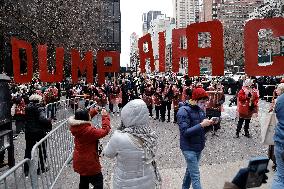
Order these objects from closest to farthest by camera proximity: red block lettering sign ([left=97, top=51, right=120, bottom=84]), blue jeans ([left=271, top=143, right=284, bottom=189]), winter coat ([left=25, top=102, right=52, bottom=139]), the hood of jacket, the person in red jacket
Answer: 1. the hood of jacket
2. blue jeans ([left=271, top=143, right=284, bottom=189])
3. the person in red jacket
4. winter coat ([left=25, top=102, right=52, bottom=139])
5. red block lettering sign ([left=97, top=51, right=120, bottom=84])

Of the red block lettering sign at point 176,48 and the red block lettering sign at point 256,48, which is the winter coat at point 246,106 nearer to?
the red block lettering sign at point 176,48

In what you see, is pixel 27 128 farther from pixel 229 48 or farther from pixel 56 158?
pixel 229 48

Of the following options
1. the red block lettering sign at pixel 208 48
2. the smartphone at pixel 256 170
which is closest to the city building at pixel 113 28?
the red block lettering sign at pixel 208 48

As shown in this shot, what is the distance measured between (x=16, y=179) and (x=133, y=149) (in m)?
1.54

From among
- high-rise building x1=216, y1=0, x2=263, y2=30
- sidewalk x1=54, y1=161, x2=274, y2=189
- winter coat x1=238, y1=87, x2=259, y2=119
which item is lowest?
sidewalk x1=54, y1=161, x2=274, y2=189

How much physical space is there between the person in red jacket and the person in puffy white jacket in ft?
4.29

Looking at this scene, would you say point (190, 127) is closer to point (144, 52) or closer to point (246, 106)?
point (246, 106)

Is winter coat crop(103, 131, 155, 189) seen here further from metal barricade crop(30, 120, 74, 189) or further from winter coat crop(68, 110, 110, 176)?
metal barricade crop(30, 120, 74, 189)

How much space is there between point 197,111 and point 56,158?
11.1 ft

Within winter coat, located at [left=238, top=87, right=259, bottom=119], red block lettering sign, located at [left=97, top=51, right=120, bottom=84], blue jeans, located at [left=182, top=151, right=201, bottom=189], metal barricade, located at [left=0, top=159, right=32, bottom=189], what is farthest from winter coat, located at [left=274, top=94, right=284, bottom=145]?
red block lettering sign, located at [left=97, top=51, right=120, bottom=84]

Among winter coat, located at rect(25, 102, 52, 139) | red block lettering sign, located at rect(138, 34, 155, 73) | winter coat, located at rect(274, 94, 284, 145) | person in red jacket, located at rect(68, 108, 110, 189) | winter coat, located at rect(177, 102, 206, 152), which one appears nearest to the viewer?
winter coat, located at rect(274, 94, 284, 145)

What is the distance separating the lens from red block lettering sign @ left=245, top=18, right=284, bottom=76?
9070 mm

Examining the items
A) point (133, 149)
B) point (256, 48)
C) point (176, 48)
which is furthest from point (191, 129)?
point (176, 48)

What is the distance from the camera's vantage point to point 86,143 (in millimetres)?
5871
